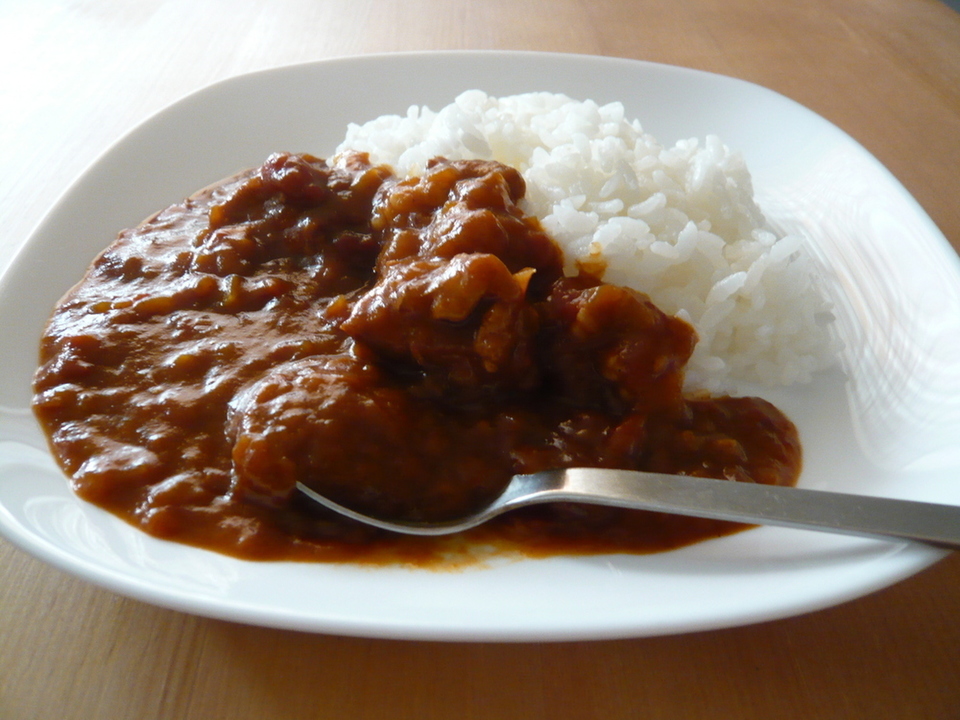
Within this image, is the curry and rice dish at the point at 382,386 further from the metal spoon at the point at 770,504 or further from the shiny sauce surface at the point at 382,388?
the metal spoon at the point at 770,504

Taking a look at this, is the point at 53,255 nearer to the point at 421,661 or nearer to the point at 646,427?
the point at 421,661

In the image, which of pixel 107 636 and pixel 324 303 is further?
pixel 324 303

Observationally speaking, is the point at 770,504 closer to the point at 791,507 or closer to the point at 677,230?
the point at 791,507

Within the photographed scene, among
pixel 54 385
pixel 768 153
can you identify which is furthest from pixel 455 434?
pixel 768 153

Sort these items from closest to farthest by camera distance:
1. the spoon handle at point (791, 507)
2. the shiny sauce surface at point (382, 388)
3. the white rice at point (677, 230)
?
1. the spoon handle at point (791, 507)
2. the shiny sauce surface at point (382, 388)
3. the white rice at point (677, 230)

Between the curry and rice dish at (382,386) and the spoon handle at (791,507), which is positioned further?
the curry and rice dish at (382,386)

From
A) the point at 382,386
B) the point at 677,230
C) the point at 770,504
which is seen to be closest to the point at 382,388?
the point at 382,386

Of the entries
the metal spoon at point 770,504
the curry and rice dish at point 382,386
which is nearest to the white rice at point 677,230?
the curry and rice dish at point 382,386
